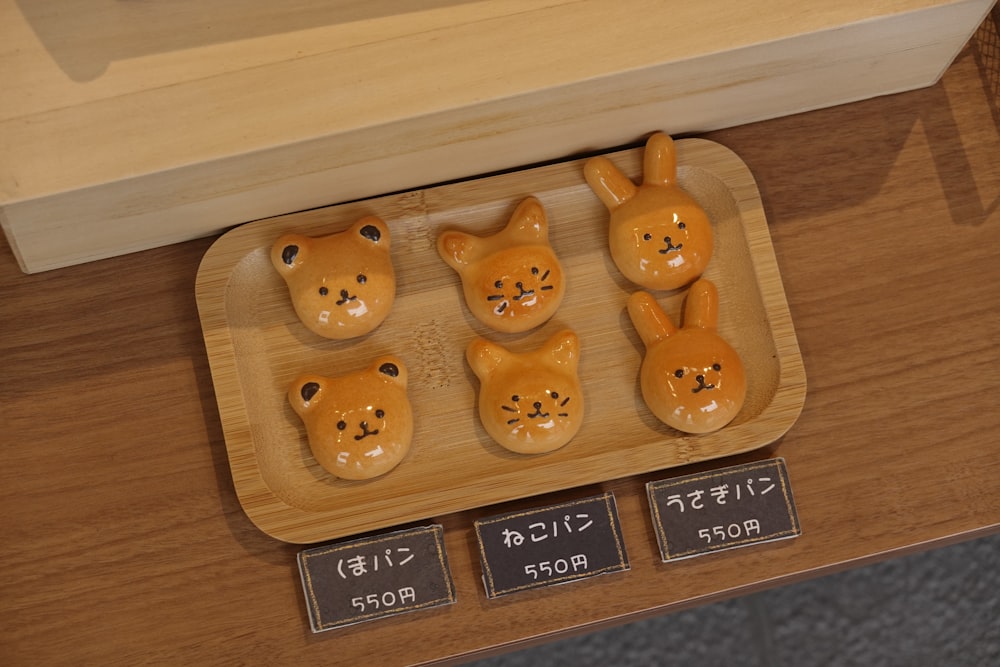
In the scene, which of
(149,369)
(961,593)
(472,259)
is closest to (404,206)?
(472,259)

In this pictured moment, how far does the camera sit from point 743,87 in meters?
0.92

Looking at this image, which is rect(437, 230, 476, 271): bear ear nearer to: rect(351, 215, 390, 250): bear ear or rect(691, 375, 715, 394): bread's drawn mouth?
rect(351, 215, 390, 250): bear ear

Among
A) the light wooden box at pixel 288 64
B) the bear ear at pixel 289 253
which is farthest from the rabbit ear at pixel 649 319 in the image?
the bear ear at pixel 289 253

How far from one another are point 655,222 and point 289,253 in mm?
391

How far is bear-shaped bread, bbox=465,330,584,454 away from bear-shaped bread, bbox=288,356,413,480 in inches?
3.5

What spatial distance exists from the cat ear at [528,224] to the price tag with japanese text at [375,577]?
0.33 m

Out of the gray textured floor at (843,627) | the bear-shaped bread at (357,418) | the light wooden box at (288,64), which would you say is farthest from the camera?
the gray textured floor at (843,627)

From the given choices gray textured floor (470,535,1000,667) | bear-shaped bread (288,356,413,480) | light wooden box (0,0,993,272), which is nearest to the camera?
light wooden box (0,0,993,272)

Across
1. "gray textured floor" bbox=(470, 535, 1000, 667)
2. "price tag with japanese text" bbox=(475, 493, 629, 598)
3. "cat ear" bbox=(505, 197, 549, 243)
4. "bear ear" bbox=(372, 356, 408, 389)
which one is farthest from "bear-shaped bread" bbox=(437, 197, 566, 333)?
"gray textured floor" bbox=(470, 535, 1000, 667)

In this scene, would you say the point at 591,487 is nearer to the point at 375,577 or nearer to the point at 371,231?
the point at 375,577

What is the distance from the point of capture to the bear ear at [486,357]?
938 mm

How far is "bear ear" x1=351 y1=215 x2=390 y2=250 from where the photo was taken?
94cm

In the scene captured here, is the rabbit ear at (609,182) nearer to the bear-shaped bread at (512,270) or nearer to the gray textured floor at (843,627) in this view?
the bear-shaped bread at (512,270)

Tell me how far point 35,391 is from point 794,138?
91 cm
